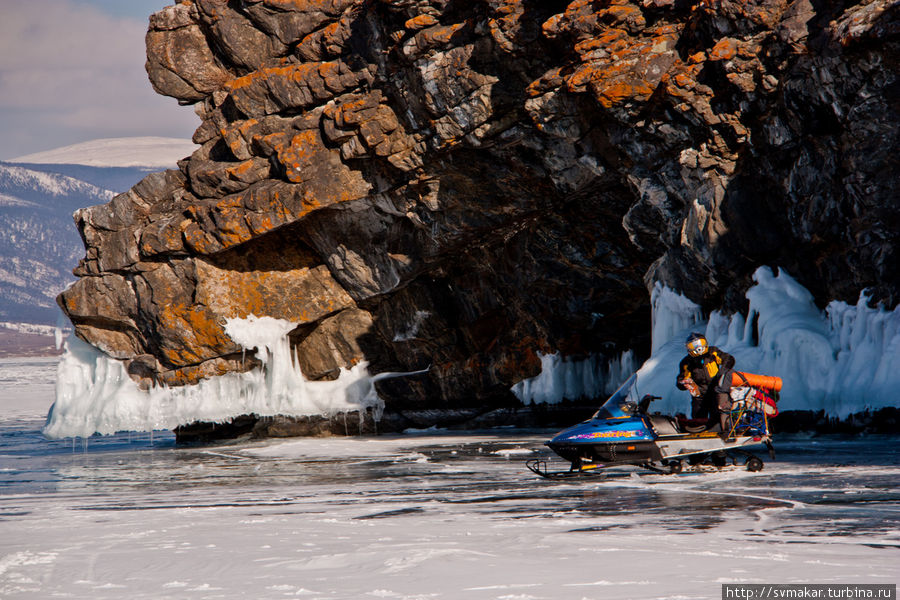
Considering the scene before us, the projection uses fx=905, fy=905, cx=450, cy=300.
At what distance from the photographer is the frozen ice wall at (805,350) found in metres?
16.5

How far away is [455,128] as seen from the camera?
902 inches

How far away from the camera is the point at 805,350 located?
1766 centimetres

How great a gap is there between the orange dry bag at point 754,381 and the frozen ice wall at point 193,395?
17569mm

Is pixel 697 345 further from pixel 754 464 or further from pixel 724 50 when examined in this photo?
pixel 724 50

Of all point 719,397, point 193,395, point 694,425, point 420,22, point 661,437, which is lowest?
point 661,437

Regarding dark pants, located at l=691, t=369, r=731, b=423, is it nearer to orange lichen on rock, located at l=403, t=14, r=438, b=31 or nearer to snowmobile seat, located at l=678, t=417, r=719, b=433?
snowmobile seat, located at l=678, t=417, r=719, b=433

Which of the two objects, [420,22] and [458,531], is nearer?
[458,531]

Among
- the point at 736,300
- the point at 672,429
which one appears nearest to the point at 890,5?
the point at 736,300

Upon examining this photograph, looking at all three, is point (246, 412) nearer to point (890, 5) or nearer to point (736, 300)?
point (736, 300)

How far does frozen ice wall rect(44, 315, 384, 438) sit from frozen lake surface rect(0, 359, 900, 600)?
10659 millimetres

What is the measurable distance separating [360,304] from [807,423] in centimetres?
1482

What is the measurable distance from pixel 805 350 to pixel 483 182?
991 cm

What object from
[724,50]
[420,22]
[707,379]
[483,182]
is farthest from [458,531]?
[420,22]

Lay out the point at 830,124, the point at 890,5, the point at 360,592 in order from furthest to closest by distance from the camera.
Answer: the point at 830,124 < the point at 890,5 < the point at 360,592
